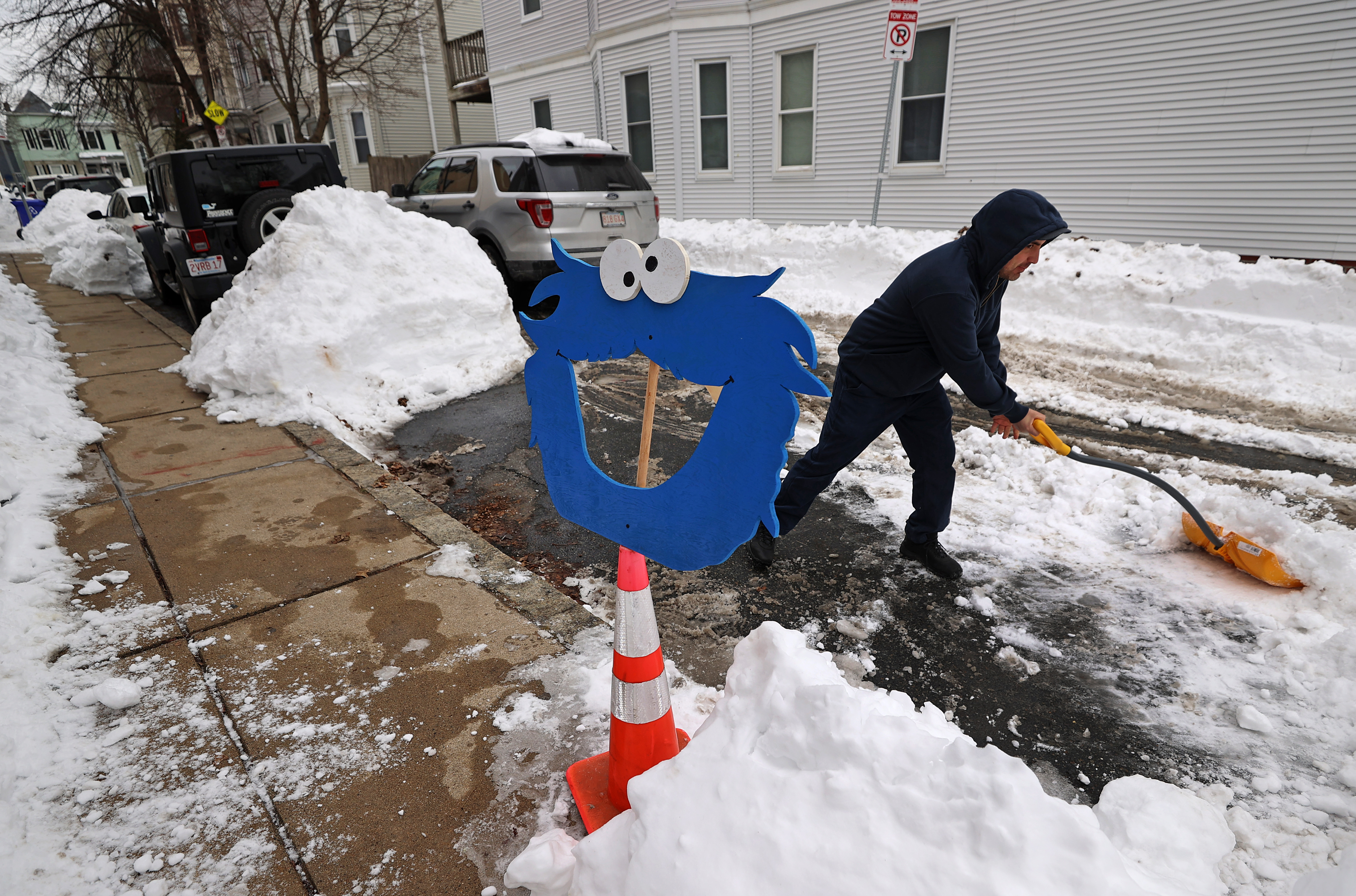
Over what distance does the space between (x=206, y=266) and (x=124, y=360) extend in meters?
1.32

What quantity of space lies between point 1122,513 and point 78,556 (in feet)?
18.5

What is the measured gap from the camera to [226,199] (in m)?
7.66

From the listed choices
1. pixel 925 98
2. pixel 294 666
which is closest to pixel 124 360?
pixel 294 666

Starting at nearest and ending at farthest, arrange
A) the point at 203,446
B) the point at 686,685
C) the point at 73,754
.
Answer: the point at 73,754
the point at 686,685
the point at 203,446

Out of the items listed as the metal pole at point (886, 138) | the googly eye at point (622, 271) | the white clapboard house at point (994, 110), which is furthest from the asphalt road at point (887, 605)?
the metal pole at point (886, 138)

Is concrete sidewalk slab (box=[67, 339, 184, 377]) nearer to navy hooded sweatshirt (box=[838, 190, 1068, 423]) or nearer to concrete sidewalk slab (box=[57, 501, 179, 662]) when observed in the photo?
concrete sidewalk slab (box=[57, 501, 179, 662])

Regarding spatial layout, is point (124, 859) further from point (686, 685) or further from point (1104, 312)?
point (1104, 312)

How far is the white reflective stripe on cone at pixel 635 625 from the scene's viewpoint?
208cm

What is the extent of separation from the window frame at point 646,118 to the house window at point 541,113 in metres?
3.55

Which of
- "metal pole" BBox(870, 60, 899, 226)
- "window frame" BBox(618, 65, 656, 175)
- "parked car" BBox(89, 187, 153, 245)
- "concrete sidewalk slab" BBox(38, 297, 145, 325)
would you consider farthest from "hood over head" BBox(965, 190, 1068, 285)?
"window frame" BBox(618, 65, 656, 175)

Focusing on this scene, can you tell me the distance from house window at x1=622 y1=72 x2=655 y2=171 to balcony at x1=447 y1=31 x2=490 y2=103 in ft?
27.7

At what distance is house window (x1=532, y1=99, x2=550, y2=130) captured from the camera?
17484 millimetres

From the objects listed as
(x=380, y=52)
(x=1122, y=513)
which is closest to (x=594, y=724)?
(x=1122, y=513)

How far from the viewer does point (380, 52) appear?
17719 millimetres
